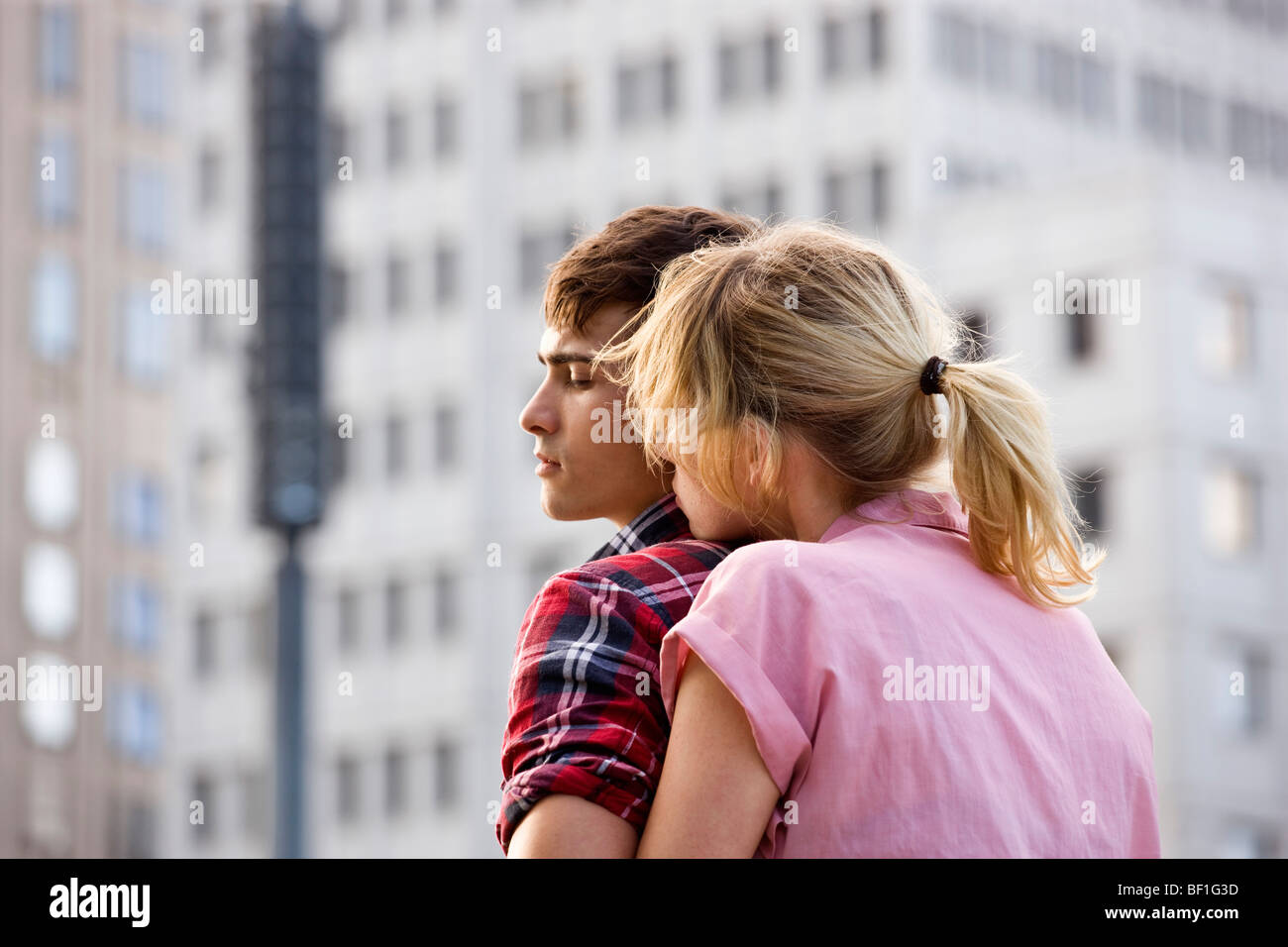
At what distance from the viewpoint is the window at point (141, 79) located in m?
60.8

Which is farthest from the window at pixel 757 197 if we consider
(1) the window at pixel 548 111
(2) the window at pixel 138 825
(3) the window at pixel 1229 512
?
(2) the window at pixel 138 825

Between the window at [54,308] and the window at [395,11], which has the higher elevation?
the window at [395,11]

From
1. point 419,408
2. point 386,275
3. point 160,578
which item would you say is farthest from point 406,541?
point 160,578

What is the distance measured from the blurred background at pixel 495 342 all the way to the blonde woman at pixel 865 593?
3039 centimetres

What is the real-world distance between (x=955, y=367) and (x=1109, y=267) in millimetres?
34871

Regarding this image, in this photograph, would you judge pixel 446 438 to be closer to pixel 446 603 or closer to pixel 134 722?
pixel 446 603

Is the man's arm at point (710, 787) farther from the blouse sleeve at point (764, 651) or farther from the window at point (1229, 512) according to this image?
the window at point (1229, 512)

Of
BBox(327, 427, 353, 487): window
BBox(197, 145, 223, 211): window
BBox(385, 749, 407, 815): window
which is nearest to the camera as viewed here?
BBox(385, 749, 407, 815): window

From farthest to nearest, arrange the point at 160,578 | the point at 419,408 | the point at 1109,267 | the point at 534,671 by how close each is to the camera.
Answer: the point at 160,578 < the point at 419,408 < the point at 1109,267 < the point at 534,671

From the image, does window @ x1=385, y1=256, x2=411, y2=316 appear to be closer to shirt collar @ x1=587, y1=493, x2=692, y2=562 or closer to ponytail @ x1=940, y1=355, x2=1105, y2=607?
shirt collar @ x1=587, y1=493, x2=692, y2=562

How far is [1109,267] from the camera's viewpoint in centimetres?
3709

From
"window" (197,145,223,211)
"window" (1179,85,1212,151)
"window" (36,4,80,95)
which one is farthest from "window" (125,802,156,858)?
"window" (1179,85,1212,151)

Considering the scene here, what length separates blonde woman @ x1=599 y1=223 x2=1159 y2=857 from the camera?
2.79 m
